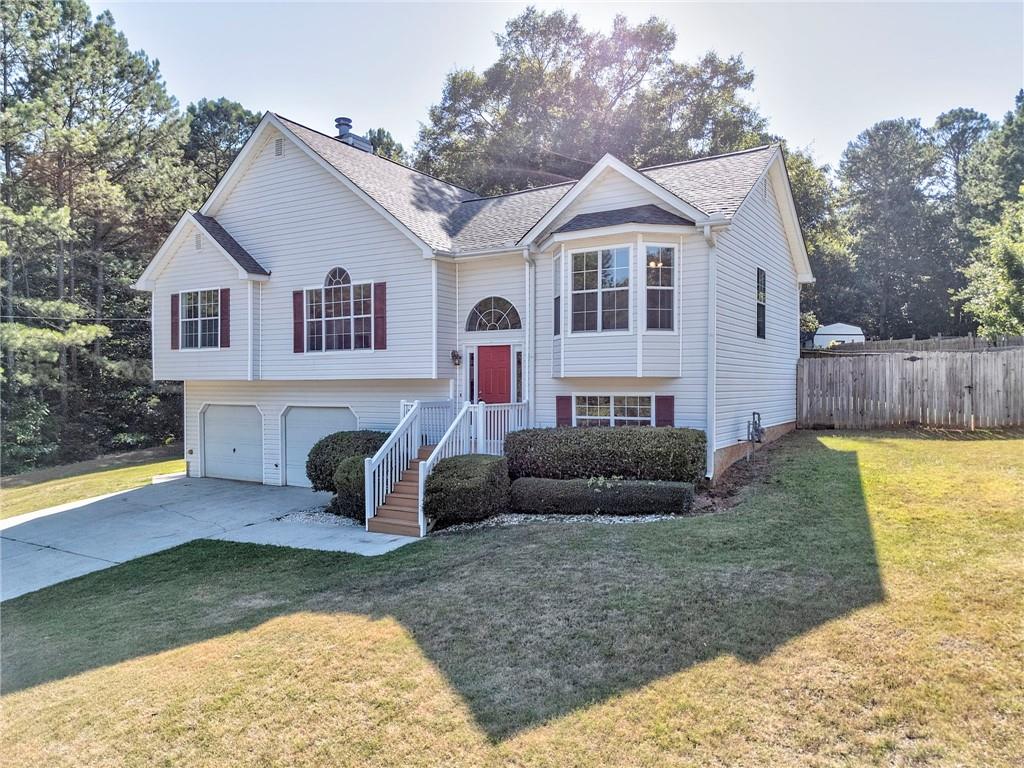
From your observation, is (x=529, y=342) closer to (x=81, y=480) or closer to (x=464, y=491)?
(x=464, y=491)

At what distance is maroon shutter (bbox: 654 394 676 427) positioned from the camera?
11609mm

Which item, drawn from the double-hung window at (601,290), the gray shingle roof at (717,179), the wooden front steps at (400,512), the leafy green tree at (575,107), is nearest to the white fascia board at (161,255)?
the wooden front steps at (400,512)

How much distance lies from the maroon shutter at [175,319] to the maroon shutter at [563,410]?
1062 centimetres

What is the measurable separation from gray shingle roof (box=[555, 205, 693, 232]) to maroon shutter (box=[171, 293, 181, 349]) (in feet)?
34.9

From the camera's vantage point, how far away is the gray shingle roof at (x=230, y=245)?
14.9 meters

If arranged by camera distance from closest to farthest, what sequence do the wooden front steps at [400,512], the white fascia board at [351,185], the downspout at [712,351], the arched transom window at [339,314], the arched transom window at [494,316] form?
the wooden front steps at [400,512] < the downspout at [712,351] < the white fascia board at [351,185] < the arched transom window at [494,316] < the arched transom window at [339,314]

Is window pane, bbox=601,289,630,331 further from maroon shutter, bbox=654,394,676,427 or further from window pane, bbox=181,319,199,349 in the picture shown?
window pane, bbox=181,319,199,349

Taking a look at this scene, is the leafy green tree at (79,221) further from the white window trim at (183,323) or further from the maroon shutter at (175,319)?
the white window trim at (183,323)

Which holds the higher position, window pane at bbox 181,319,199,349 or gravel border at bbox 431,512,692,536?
window pane at bbox 181,319,199,349

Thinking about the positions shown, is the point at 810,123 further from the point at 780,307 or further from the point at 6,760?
the point at 6,760

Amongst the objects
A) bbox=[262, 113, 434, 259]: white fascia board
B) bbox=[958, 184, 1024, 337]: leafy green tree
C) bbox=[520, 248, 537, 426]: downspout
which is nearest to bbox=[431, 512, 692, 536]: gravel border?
bbox=[520, 248, 537, 426]: downspout

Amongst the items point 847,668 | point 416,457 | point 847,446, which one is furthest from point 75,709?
point 847,446

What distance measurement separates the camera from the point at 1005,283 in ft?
65.2

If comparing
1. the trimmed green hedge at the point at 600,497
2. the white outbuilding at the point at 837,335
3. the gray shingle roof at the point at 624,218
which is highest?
the gray shingle roof at the point at 624,218
